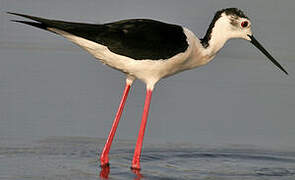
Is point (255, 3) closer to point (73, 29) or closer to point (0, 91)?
point (0, 91)

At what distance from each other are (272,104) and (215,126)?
0.92 meters

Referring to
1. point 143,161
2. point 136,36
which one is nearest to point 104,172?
point 143,161

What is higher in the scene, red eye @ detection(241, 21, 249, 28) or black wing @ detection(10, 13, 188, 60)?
red eye @ detection(241, 21, 249, 28)

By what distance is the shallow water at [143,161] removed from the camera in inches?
267

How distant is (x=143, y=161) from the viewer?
7.40 metres

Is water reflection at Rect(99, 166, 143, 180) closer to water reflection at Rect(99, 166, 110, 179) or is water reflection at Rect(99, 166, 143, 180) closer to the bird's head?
water reflection at Rect(99, 166, 110, 179)

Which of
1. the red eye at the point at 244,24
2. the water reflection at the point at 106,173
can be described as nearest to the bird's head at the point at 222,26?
the red eye at the point at 244,24

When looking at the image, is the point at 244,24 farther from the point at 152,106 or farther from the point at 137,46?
the point at 152,106

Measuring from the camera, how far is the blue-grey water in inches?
284

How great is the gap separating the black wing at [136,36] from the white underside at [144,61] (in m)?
0.05

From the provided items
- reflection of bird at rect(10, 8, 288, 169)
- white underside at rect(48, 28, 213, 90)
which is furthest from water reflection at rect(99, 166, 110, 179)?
white underside at rect(48, 28, 213, 90)

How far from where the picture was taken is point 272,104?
8805 mm

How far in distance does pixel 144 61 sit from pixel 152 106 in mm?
1601

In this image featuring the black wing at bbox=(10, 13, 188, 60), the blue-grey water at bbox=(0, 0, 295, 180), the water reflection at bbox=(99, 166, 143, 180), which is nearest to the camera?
the water reflection at bbox=(99, 166, 143, 180)
